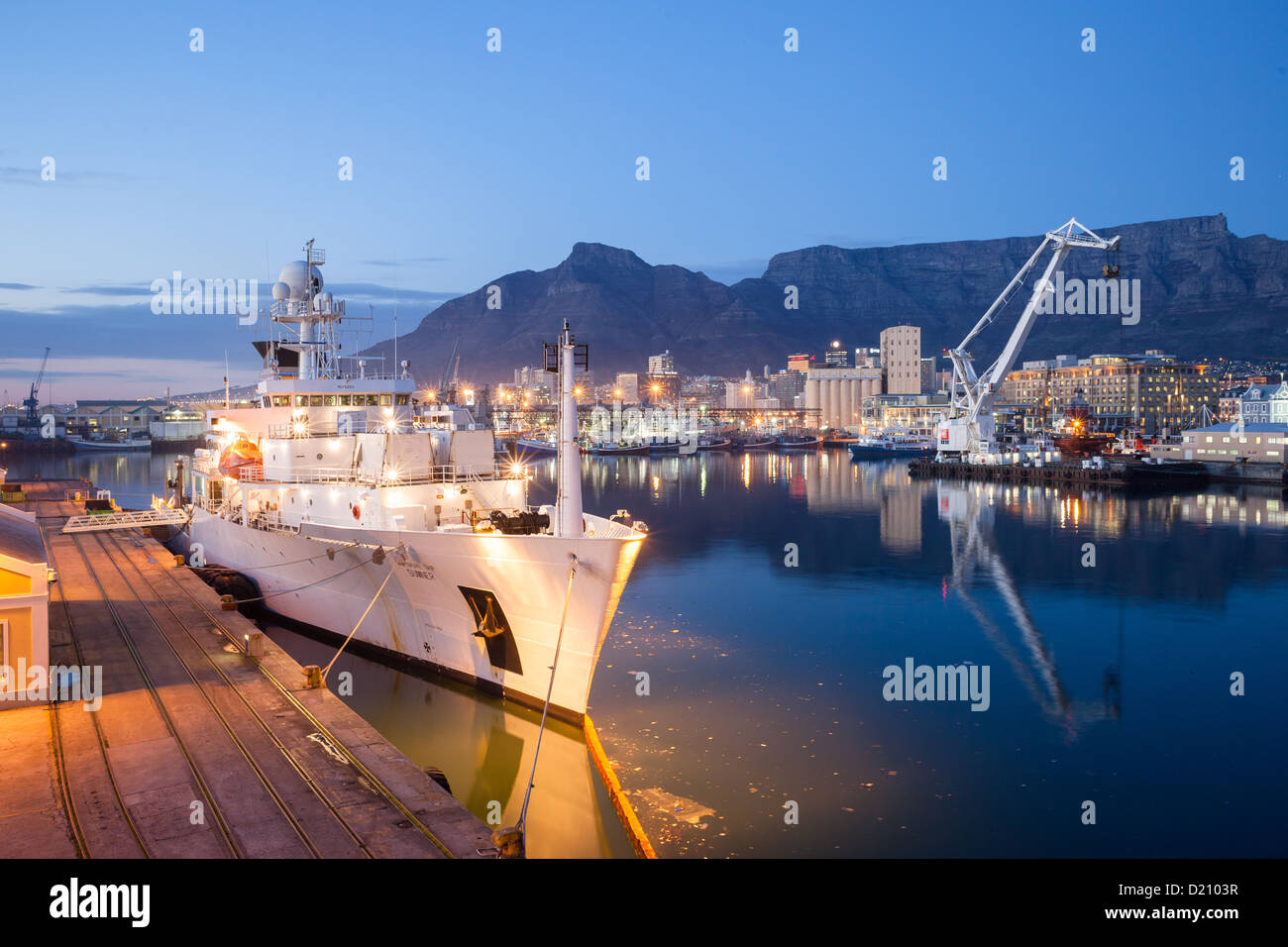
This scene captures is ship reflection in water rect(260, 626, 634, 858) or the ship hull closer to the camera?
ship reflection in water rect(260, 626, 634, 858)

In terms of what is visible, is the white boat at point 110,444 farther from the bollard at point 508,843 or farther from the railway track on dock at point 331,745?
the bollard at point 508,843

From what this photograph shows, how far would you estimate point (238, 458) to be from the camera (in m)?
25.4

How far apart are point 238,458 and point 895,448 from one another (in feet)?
352

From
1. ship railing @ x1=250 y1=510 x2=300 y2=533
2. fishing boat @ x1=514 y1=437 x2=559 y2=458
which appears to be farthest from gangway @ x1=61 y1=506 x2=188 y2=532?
fishing boat @ x1=514 y1=437 x2=559 y2=458

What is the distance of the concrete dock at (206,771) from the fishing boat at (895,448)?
110 metres

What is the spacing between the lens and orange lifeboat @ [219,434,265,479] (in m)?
24.9

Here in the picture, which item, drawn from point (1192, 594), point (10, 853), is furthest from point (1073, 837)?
point (1192, 594)

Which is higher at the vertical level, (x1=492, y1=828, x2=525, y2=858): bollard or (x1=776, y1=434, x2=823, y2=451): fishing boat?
(x1=776, y1=434, x2=823, y2=451): fishing boat

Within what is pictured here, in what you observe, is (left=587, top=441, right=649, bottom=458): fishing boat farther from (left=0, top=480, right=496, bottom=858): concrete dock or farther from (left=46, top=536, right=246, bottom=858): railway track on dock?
(left=0, top=480, right=496, bottom=858): concrete dock

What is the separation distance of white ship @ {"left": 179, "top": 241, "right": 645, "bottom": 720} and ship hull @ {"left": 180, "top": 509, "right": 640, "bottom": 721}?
0.12 ft

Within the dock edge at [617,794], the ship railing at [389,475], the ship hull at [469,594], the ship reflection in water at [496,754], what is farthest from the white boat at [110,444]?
the dock edge at [617,794]

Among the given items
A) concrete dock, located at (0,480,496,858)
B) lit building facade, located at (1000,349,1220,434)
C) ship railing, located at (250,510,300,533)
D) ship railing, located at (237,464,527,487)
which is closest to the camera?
concrete dock, located at (0,480,496,858)

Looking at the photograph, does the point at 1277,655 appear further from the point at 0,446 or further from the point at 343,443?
the point at 0,446
